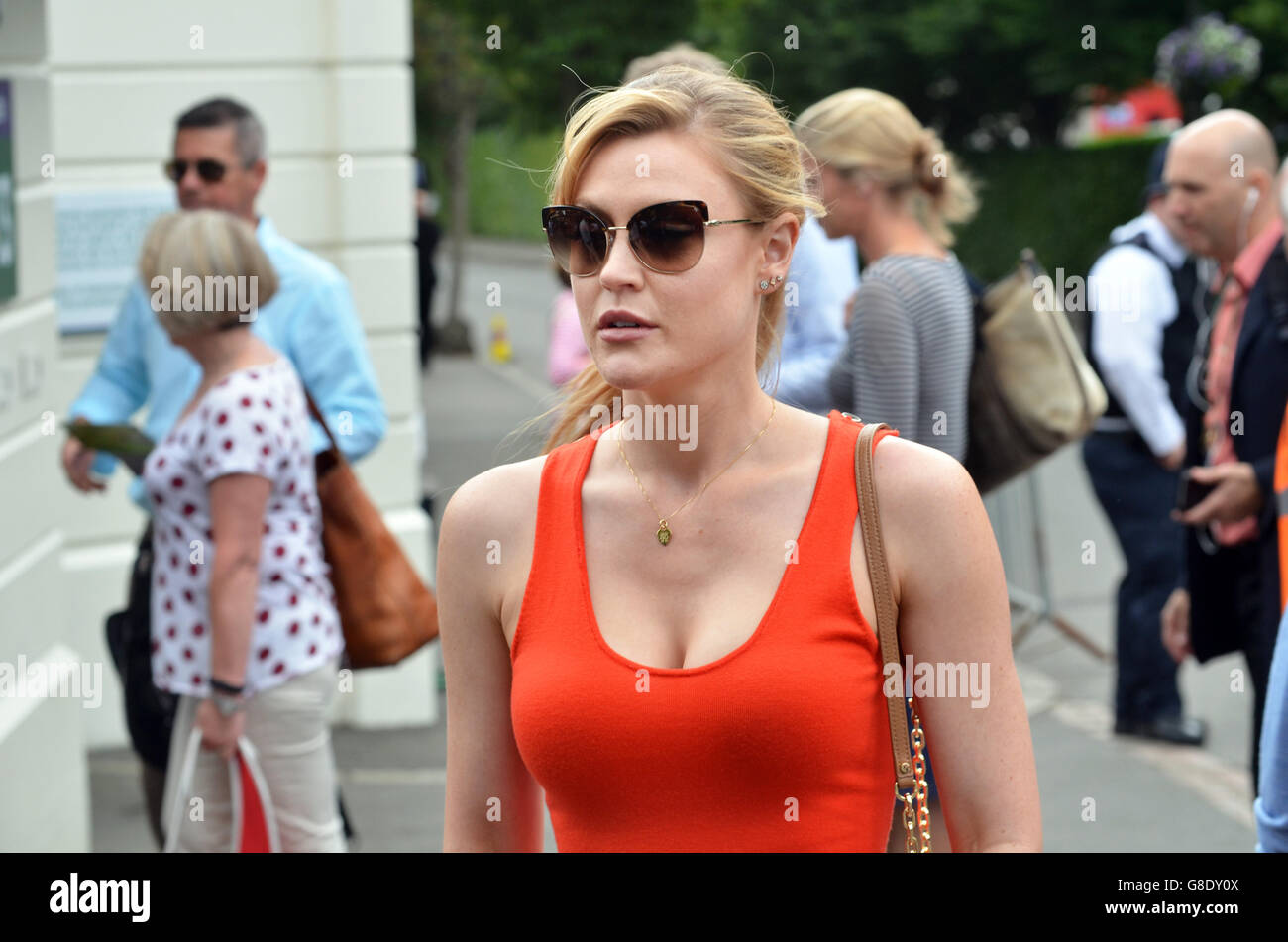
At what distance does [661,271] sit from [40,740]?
3631 mm

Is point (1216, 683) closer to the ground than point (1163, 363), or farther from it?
closer to the ground

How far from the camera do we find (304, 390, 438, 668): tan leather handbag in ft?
15.0

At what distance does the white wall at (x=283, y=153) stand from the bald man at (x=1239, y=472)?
334 cm

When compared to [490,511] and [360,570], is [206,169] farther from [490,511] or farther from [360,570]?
[490,511]

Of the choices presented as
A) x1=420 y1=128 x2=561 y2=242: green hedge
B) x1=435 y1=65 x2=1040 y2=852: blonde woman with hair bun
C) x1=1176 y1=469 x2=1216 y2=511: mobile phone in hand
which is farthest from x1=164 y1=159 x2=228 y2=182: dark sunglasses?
x1=420 y1=128 x2=561 y2=242: green hedge

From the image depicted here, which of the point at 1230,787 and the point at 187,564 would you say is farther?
the point at 1230,787

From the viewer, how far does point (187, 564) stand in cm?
427

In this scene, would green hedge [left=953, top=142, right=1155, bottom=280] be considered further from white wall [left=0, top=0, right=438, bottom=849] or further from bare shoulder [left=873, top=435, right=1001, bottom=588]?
bare shoulder [left=873, top=435, right=1001, bottom=588]

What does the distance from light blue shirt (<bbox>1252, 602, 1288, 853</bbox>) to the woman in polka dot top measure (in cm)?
255

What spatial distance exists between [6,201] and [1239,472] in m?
3.41

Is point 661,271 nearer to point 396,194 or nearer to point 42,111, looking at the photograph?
point 42,111

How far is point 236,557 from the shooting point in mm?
4133

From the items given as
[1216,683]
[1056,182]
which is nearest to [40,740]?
[1216,683]

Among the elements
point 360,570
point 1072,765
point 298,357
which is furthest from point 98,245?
point 1072,765
